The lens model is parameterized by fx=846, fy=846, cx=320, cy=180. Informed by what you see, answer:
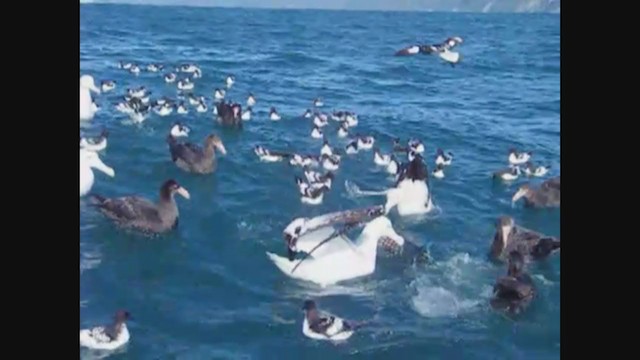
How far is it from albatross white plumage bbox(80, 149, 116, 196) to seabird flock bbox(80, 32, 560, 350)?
1cm

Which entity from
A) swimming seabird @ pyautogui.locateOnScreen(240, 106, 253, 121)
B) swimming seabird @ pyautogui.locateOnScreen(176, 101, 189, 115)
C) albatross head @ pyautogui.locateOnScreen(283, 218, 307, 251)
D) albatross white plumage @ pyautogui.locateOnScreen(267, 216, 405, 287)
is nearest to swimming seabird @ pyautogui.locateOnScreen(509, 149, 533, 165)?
albatross white plumage @ pyautogui.locateOnScreen(267, 216, 405, 287)

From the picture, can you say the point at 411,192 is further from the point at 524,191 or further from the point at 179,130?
the point at 179,130

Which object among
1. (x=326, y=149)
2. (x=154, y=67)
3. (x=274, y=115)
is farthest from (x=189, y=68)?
(x=326, y=149)

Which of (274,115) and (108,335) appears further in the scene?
(274,115)

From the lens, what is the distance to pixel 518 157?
807cm

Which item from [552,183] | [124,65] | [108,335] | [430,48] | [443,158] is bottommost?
[108,335]

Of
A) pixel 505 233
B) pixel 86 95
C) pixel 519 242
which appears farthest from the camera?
pixel 86 95

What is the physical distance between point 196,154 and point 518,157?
10.2ft

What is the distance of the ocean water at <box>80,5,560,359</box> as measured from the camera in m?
7.29

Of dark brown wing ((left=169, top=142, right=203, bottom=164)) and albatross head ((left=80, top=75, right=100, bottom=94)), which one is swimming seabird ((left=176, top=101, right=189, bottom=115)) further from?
albatross head ((left=80, top=75, right=100, bottom=94))

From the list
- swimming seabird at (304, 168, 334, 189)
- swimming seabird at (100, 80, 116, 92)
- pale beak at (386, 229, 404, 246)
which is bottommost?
pale beak at (386, 229, 404, 246)

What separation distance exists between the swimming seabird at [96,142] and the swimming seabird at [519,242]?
3889 millimetres

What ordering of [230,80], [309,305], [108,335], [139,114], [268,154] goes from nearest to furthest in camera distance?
[108,335], [309,305], [268,154], [230,80], [139,114]
